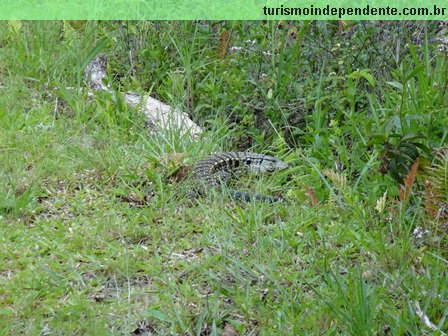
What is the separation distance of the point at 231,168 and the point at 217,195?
46 centimetres

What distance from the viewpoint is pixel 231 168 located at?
574 centimetres

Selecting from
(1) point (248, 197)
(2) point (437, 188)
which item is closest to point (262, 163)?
(1) point (248, 197)

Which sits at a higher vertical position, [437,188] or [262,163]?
[437,188]

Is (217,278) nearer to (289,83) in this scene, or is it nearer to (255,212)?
(255,212)

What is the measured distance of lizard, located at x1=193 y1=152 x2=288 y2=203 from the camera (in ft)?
17.6

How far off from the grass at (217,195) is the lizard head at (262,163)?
3.1 inches

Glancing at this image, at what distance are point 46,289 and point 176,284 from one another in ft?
2.18

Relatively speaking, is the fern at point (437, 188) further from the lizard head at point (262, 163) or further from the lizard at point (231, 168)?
the lizard head at point (262, 163)

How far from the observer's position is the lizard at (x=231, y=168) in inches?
211

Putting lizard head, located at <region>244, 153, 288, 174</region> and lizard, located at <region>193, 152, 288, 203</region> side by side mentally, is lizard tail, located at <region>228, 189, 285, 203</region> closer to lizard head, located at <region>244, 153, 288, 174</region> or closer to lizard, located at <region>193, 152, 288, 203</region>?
lizard, located at <region>193, 152, 288, 203</region>

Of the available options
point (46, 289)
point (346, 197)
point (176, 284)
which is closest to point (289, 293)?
point (176, 284)

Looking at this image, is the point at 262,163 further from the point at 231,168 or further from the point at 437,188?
the point at 437,188

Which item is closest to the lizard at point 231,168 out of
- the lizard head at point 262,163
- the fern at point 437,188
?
the lizard head at point 262,163

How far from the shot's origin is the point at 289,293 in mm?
4051
